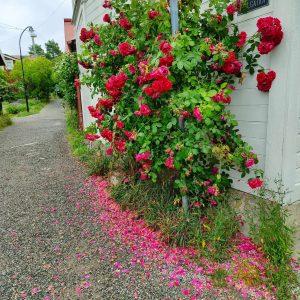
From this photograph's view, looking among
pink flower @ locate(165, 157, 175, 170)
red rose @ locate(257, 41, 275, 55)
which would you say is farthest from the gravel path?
red rose @ locate(257, 41, 275, 55)

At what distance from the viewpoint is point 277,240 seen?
2.15 meters

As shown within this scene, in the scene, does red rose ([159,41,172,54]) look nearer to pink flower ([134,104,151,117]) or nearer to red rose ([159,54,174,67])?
red rose ([159,54,174,67])

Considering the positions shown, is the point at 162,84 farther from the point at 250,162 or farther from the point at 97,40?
the point at 97,40

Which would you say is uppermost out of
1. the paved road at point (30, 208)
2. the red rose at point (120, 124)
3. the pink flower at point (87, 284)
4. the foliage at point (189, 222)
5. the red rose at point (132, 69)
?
the red rose at point (132, 69)

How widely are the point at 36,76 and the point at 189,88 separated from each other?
83.0 ft

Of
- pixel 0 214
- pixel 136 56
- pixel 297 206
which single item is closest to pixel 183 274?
pixel 297 206

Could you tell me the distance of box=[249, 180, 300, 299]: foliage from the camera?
2.02 metres

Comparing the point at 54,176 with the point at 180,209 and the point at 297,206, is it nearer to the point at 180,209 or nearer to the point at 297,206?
the point at 180,209

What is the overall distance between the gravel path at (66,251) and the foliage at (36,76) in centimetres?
2278

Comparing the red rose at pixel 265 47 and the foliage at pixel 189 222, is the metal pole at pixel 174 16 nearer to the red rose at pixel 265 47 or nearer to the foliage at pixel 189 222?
the red rose at pixel 265 47

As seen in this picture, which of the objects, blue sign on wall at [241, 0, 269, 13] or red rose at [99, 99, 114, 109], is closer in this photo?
blue sign on wall at [241, 0, 269, 13]

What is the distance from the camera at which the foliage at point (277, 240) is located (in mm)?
2018

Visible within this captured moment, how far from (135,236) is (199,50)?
1827 mm

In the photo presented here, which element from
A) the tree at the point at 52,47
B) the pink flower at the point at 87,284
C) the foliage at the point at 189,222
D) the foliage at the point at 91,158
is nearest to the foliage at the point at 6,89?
the foliage at the point at 91,158
